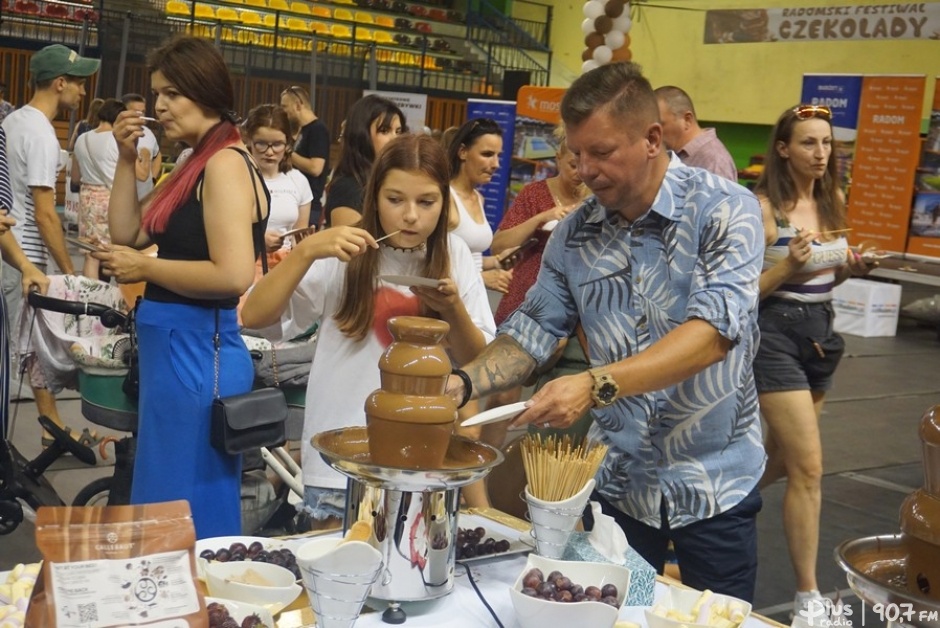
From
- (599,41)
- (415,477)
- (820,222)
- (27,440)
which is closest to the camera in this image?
(415,477)

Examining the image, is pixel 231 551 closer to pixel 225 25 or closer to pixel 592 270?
pixel 592 270

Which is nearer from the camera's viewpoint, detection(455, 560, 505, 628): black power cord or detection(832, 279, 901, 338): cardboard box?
detection(455, 560, 505, 628): black power cord

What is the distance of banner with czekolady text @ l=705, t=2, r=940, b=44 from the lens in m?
11.6

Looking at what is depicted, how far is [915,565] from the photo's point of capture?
121 centimetres

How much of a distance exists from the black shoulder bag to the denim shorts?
1647 mm

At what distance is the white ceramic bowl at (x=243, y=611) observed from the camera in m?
1.61

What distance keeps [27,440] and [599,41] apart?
20.0 feet

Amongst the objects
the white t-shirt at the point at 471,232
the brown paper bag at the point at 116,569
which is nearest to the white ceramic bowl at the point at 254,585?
the brown paper bag at the point at 116,569

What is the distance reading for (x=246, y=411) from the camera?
112 inches

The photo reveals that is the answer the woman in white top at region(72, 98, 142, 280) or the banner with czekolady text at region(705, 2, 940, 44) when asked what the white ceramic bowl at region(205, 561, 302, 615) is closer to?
the woman in white top at region(72, 98, 142, 280)

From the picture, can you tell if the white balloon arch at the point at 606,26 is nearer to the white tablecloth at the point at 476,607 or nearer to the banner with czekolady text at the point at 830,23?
the banner with czekolady text at the point at 830,23

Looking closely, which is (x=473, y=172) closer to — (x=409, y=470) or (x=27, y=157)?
(x=27, y=157)

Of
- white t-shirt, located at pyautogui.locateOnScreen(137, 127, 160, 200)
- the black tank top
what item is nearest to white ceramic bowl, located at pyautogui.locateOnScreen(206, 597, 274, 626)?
the black tank top

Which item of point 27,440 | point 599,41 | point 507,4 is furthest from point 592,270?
point 507,4
